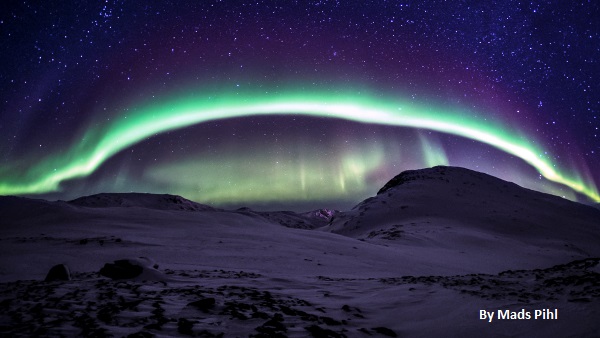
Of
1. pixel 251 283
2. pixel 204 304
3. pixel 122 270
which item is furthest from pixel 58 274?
pixel 251 283

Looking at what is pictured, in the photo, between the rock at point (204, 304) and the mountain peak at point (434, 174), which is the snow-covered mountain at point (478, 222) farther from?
the rock at point (204, 304)

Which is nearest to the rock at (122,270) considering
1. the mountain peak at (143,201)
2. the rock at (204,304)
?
the rock at (204,304)

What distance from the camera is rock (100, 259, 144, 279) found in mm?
7391

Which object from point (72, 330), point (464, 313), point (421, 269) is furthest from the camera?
point (421, 269)

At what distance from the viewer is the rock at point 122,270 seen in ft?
24.2

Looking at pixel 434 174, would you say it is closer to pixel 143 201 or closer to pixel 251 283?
pixel 251 283

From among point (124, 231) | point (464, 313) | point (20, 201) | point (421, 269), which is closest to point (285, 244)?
point (421, 269)

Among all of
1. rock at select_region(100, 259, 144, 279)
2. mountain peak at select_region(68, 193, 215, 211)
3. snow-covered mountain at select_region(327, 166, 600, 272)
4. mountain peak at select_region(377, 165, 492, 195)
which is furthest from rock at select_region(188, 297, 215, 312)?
mountain peak at select_region(68, 193, 215, 211)

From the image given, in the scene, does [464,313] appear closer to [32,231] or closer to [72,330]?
[72,330]

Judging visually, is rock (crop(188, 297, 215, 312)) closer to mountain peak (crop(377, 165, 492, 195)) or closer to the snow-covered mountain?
the snow-covered mountain

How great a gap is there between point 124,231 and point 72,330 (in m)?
15.5

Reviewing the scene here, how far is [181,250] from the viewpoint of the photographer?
13422 mm

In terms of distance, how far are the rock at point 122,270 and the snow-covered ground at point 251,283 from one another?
230 millimetres

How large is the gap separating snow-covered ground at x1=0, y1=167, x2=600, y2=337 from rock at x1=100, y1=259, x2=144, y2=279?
230 millimetres
